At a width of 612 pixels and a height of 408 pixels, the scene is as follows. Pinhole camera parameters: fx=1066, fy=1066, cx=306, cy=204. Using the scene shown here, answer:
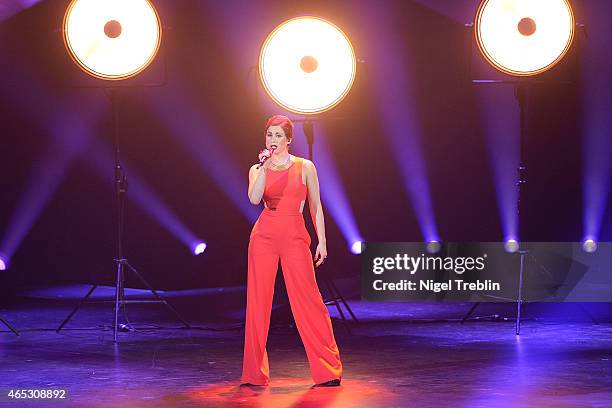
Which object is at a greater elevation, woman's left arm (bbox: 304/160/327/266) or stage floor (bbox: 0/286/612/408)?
woman's left arm (bbox: 304/160/327/266)

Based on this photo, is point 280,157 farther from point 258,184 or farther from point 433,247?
point 433,247

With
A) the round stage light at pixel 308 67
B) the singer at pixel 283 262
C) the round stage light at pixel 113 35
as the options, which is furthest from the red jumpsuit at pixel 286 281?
the round stage light at pixel 113 35

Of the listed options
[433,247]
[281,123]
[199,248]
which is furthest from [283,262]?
[199,248]

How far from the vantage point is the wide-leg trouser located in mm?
5281

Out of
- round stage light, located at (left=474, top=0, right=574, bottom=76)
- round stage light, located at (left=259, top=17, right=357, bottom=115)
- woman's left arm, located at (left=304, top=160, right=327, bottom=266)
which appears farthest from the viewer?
round stage light, located at (left=474, top=0, right=574, bottom=76)

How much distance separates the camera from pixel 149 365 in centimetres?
602

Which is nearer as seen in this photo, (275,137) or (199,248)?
(275,137)

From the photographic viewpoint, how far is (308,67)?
687 cm

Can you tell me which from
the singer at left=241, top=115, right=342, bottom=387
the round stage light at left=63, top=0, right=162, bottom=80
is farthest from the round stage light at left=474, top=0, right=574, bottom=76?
the singer at left=241, top=115, right=342, bottom=387

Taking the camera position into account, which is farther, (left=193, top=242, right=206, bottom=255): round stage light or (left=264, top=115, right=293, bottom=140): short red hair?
(left=193, top=242, right=206, bottom=255): round stage light

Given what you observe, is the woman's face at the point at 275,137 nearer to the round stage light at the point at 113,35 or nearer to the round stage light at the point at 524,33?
the round stage light at the point at 113,35

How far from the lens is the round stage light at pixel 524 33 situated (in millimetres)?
7012

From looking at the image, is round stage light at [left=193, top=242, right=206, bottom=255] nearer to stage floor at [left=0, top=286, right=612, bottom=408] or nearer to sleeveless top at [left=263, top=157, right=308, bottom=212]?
stage floor at [left=0, top=286, right=612, bottom=408]

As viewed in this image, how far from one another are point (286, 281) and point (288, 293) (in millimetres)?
87
